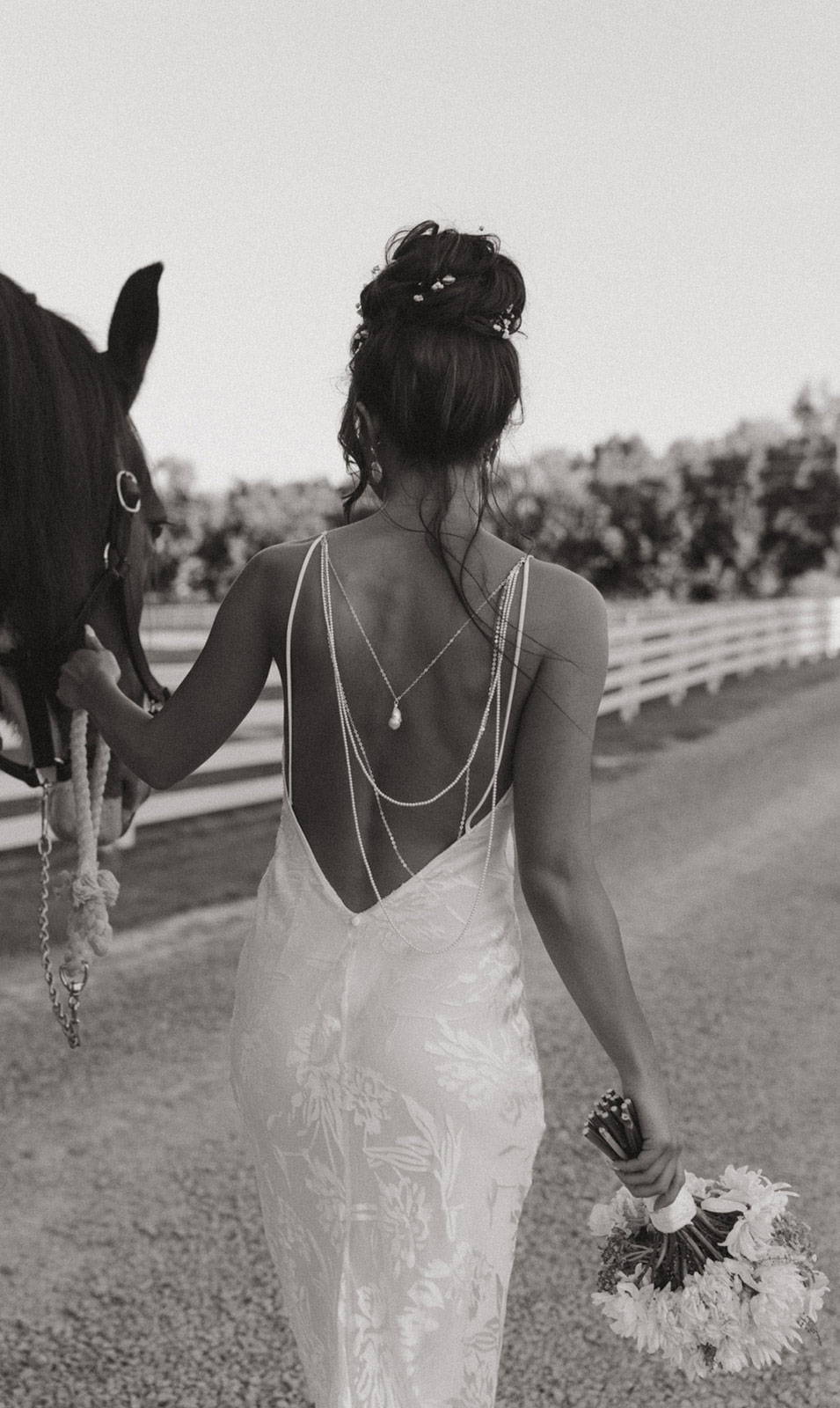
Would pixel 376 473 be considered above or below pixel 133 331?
below

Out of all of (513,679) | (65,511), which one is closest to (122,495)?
(65,511)

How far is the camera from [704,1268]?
175cm

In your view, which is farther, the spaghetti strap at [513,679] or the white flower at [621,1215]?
the white flower at [621,1215]

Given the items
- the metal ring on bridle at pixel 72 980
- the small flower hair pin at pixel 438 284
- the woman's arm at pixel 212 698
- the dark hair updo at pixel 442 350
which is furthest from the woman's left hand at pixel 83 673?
the small flower hair pin at pixel 438 284

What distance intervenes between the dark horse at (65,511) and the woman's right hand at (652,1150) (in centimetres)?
129

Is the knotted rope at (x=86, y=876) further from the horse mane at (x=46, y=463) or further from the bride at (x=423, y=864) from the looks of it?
the bride at (x=423, y=864)

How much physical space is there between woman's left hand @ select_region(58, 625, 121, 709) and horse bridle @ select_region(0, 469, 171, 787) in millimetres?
68

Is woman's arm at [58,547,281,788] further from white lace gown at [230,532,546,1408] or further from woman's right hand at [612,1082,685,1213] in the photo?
woman's right hand at [612,1082,685,1213]

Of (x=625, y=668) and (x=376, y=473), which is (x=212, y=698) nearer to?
(x=376, y=473)

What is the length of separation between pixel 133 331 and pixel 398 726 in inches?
52.3

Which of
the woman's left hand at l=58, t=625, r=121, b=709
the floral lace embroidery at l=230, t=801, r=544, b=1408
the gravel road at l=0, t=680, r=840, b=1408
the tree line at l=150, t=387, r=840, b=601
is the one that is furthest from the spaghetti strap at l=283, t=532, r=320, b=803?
the tree line at l=150, t=387, r=840, b=601

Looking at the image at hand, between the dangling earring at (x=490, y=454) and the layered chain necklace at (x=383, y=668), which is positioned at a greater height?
the dangling earring at (x=490, y=454)

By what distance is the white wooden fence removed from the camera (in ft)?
25.9

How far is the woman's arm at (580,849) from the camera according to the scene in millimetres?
1692
